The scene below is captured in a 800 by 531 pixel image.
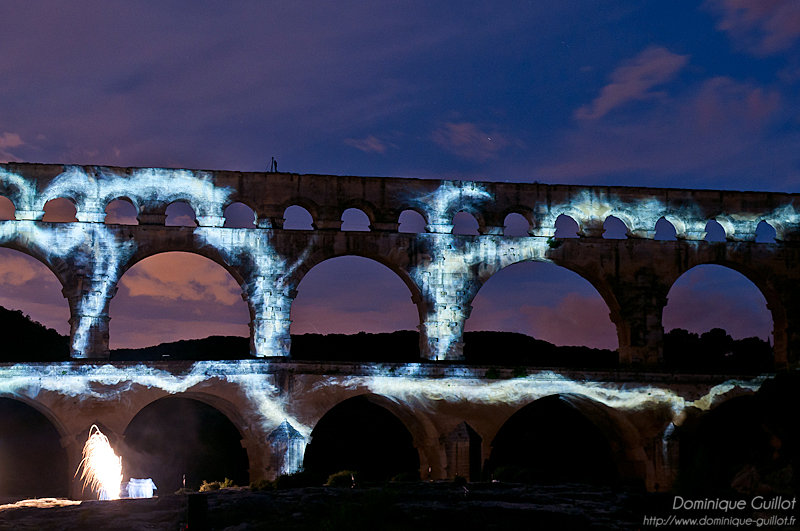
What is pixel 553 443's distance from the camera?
4806 cm

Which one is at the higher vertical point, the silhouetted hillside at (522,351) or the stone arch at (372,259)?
the stone arch at (372,259)

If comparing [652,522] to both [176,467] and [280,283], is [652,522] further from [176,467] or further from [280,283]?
[176,467]

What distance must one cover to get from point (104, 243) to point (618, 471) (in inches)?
750

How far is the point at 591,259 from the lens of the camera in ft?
113

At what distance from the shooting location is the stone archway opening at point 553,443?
4616cm

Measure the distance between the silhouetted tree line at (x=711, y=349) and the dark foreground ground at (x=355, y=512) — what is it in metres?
35.7

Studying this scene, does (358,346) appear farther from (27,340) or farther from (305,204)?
(305,204)

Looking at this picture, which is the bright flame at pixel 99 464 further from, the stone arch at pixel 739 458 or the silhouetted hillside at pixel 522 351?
the silhouetted hillside at pixel 522 351

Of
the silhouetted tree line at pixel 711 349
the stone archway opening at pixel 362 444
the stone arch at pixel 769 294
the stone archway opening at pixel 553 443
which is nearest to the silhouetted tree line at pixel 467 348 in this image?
the silhouetted tree line at pixel 711 349

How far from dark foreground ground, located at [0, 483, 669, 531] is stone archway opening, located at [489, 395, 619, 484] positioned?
23.4 meters

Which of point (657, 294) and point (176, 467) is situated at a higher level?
point (657, 294)

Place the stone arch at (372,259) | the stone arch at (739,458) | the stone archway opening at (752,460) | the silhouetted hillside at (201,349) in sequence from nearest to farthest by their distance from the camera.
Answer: the stone archway opening at (752,460) → the stone arch at (739,458) → the stone arch at (372,259) → the silhouetted hillside at (201,349)

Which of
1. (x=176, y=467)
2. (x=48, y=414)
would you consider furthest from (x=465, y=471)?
(x=176, y=467)

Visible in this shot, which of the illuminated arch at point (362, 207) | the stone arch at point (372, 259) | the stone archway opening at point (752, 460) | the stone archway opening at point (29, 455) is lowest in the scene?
the stone archway opening at point (29, 455)
